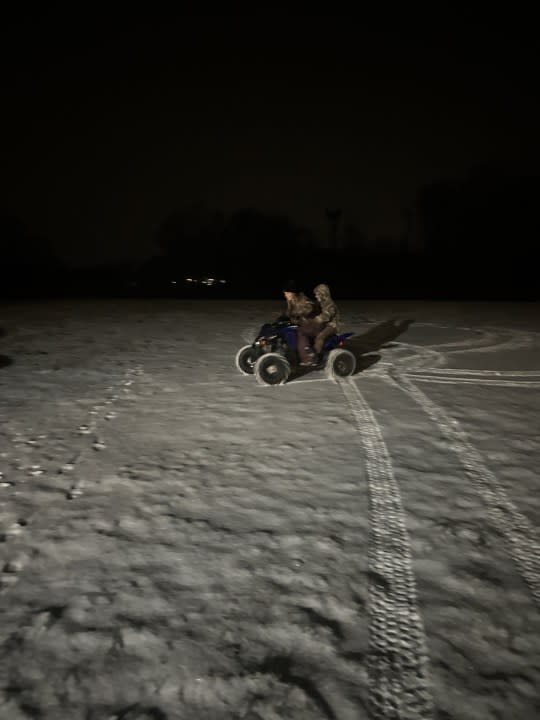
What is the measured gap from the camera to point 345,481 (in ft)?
14.0

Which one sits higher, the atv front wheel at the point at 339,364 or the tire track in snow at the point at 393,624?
the atv front wheel at the point at 339,364

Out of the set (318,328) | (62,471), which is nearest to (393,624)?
(62,471)

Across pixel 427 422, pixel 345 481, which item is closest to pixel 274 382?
pixel 427 422

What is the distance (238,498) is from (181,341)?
26.3 feet

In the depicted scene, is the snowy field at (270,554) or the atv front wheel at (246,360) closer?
the snowy field at (270,554)

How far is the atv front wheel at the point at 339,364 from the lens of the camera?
7566 millimetres

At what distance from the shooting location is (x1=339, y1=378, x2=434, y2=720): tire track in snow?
2221mm

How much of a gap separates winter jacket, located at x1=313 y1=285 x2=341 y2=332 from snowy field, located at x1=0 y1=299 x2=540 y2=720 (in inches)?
39.9

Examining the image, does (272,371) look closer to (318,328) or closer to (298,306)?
(318,328)

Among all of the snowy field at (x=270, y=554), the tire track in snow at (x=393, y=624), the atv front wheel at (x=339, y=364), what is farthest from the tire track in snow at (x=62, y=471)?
the atv front wheel at (x=339, y=364)

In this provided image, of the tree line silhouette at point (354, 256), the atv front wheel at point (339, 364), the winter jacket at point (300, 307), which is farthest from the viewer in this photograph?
the tree line silhouette at point (354, 256)

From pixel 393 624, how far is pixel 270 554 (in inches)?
34.1

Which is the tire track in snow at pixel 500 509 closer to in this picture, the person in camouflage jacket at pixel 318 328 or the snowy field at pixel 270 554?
the snowy field at pixel 270 554

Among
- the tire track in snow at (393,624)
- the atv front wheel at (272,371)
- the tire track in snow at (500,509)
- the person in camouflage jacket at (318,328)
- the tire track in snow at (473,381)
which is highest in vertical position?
the person in camouflage jacket at (318,328)
